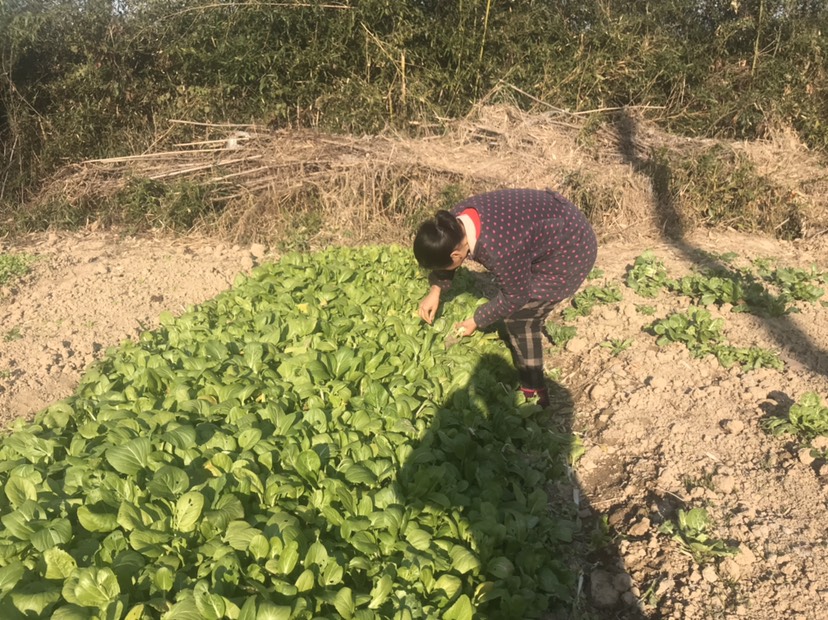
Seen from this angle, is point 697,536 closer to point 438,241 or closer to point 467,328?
point 467,328

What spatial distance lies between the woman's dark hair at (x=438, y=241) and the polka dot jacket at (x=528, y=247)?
201 millimetres

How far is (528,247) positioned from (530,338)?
54 cm

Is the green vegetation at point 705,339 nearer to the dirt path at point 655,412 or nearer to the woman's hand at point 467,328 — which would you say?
the dirt path at point 655,412

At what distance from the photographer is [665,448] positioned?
3.49 meters

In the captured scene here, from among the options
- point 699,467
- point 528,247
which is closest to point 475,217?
point 528,247

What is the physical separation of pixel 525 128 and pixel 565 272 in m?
4.50

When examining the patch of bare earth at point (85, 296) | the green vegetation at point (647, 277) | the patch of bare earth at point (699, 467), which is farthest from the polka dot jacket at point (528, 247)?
the patch of bare earth at point (85, 296)

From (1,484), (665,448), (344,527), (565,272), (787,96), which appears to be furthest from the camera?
(787,96)

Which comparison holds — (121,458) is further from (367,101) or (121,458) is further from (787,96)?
(787,96)

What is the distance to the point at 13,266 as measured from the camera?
5914 millimetres

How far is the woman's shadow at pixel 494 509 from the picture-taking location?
2.38 m

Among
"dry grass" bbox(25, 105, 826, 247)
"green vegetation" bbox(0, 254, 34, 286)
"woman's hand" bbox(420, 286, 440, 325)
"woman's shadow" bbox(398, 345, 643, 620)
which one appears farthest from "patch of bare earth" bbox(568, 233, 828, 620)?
"green vegetation" bbox(0, 254, 34, 286)

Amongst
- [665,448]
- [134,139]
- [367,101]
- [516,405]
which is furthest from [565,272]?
[134,139]

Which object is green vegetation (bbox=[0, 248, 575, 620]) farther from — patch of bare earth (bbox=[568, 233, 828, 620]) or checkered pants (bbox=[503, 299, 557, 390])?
patch of bare earth (bbox=[568, 233, 828, 620])
